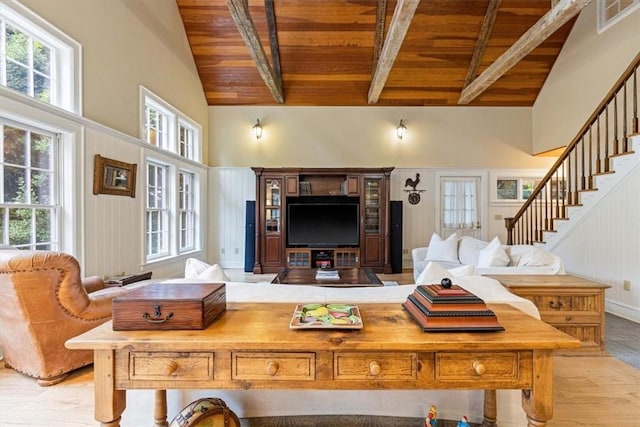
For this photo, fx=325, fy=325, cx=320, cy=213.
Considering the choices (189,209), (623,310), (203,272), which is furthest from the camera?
(189,209)

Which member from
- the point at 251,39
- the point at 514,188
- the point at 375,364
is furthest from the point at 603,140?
the point at 375,364

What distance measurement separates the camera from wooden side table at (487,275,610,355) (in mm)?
2656

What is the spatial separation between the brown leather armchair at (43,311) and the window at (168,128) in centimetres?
273

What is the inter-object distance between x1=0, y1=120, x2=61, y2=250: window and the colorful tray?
2.92 meters

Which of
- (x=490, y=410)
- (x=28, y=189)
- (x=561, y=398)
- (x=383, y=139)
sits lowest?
(x=561, y=398)

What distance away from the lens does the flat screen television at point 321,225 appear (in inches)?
250

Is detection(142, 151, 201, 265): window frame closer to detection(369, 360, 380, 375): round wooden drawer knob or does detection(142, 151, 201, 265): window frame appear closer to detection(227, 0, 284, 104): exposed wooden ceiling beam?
detection(227, 0, 284, 104): exposed wooden ceiling beam

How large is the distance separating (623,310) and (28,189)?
21.2ft

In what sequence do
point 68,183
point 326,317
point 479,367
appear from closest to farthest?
point 479,367, point 326,317, point 68,183

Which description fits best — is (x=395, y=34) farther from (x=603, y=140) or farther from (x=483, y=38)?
(x=603, y=140)

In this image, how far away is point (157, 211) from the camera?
497cm

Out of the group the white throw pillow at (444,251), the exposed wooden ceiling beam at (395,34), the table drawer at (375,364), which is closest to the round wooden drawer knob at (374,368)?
the table drawer at (375,364)

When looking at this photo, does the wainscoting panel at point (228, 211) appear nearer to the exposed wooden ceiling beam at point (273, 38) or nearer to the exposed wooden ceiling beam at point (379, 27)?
the exposed wooden ceiling beam at point (273, 38)

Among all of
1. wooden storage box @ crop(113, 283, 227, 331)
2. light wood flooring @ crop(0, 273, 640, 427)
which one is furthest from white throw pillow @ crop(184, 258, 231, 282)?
wooden storage box @ crop(113, 283, 227, 331)
